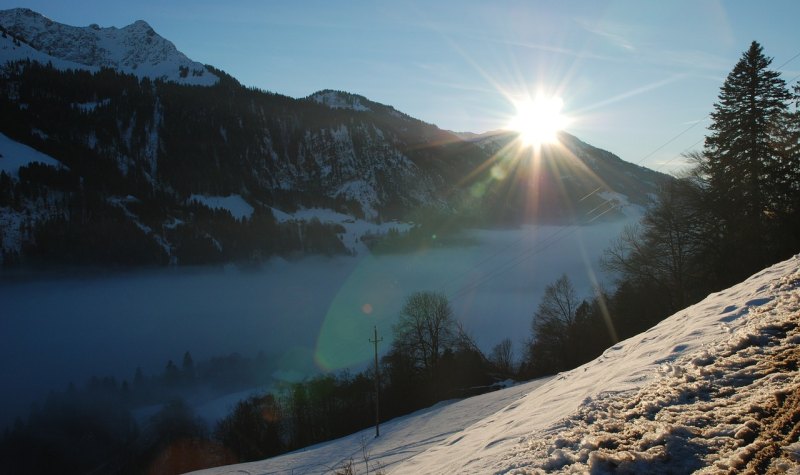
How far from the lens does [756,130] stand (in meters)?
25.8

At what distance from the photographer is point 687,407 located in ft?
21.4

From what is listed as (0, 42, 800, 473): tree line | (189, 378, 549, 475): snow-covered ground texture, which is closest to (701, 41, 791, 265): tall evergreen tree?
(0, 42, 800, 473): tree line

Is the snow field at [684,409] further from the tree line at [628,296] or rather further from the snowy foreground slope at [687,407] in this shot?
the tree line at [628,296]

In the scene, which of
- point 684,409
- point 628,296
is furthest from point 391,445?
point 628,296

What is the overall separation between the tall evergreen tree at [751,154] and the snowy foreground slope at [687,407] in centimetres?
1706

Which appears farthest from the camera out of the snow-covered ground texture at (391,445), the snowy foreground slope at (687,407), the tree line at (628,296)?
the tree line at (628,296)

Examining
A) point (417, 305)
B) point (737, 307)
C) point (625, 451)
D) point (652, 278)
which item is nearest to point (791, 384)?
point (625, 451)

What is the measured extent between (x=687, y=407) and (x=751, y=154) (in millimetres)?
25438

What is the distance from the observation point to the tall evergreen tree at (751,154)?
2519cm

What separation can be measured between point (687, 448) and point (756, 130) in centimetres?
2696

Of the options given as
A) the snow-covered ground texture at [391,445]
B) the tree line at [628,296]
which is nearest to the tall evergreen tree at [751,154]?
the tree line at [628,296]

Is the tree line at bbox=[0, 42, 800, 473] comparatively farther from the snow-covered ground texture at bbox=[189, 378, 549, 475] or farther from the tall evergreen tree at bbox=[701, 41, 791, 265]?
the snow-covered ground texture at bbox=[189, 378, 549, 475]

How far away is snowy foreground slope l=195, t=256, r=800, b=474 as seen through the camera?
5.41m

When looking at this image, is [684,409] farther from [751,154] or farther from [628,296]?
[628,296]
